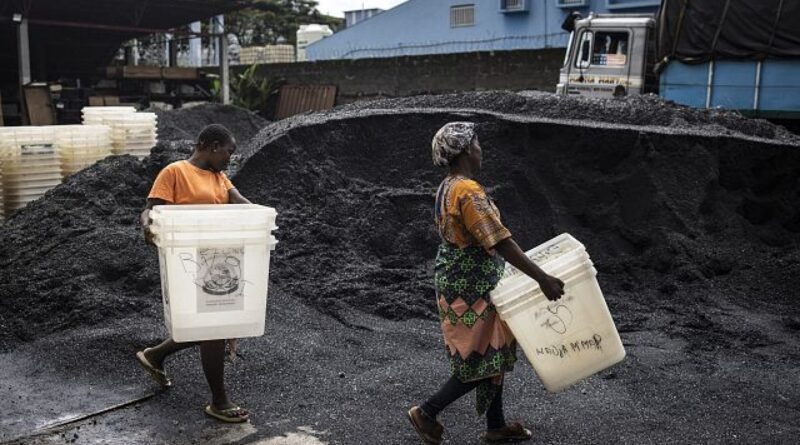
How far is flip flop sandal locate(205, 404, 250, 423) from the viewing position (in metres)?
4.21

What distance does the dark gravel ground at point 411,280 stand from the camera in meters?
4.40

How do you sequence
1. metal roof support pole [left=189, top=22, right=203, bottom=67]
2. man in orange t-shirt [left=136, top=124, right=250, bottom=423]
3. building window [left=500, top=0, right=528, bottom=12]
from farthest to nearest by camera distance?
1. metal roof support pole [left=189, top=22, right=203, bottom=67]
2. building window [left=500, top=0, right=528, bottom=12]
3. man in orange t-shirt [left=136, top=124, right=250, bottom=423]

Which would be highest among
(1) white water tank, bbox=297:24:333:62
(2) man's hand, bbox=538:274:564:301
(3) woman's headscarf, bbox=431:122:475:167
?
(1) white water tank, bbox=297:24:333:62

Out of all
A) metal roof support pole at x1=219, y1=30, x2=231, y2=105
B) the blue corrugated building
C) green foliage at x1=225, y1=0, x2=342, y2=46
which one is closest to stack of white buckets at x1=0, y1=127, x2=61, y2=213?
metal roof support pole at x1=219, y1=30, x2=231, y2=105

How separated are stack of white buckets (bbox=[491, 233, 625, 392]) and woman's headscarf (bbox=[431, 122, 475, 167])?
22.6 inches

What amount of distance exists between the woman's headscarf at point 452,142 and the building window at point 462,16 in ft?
80.3

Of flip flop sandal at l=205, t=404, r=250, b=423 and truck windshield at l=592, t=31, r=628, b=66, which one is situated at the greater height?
truck windshield at l=592, t=31, r=628, b=66

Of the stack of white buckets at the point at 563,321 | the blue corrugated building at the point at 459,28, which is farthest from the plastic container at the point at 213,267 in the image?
the blue corrugated building at the point at 459,28

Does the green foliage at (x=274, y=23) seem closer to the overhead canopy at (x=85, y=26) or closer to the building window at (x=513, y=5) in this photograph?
the building window at (x=513, y=5)

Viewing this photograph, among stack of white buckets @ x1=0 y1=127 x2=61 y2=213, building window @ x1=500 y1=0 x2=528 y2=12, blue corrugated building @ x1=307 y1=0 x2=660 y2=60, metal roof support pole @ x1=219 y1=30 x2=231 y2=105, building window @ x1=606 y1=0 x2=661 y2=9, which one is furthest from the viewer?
building window @ x1=500 y1=0 x2=528 y2=12

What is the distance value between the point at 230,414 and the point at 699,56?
12.3 metres

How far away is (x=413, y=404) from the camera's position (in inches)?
178

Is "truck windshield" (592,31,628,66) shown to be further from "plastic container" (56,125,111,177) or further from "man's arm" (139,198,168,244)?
"man's arm" (139,198,168,244)

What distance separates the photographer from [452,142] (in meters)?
3.69
